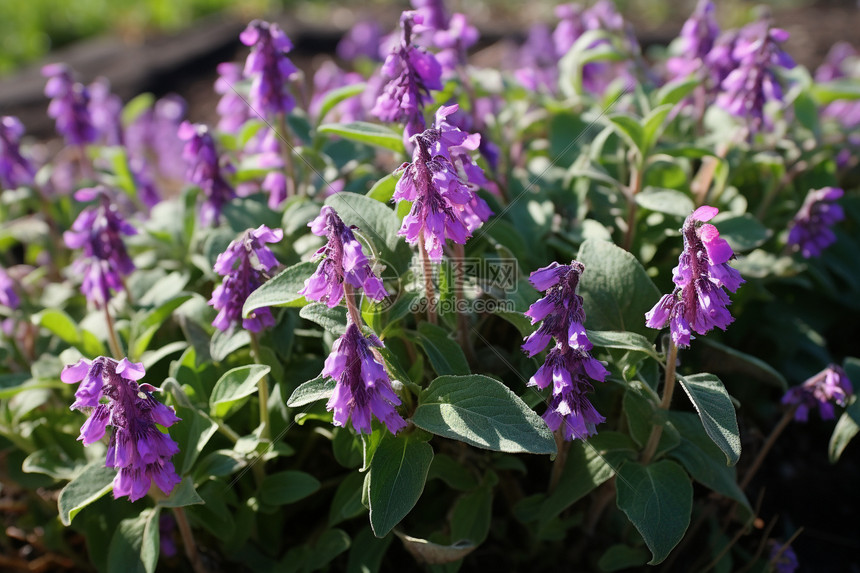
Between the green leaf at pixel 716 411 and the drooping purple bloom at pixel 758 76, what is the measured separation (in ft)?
4.18

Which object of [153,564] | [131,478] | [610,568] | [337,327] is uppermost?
[337,327]

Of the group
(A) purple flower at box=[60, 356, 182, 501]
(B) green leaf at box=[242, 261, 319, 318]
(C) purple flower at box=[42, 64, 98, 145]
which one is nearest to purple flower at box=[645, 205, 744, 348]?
(B) green leaf at box=[242, 261, 319, 318]

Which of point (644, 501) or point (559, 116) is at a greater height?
point (559, 116)

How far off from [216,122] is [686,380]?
5753 mm

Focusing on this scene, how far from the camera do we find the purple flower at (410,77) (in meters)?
2.36

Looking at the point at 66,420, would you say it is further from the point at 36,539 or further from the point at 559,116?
the point at 559,116

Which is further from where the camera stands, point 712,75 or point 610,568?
point 712,75

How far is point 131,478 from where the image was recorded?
2.05 metres

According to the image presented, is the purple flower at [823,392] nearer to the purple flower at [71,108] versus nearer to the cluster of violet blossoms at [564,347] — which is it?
the cluster of violet blossoms at [564,347]

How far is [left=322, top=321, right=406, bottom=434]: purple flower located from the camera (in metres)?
1.81

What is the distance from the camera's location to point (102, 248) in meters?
2.74

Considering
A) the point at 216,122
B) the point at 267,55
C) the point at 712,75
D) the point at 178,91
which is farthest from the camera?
the point at 178,91

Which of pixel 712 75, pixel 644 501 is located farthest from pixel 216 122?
pixel 644 501

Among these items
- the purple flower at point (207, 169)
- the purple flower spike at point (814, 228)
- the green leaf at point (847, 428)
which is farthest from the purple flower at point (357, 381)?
the purple flower spike at point (814, 228)
